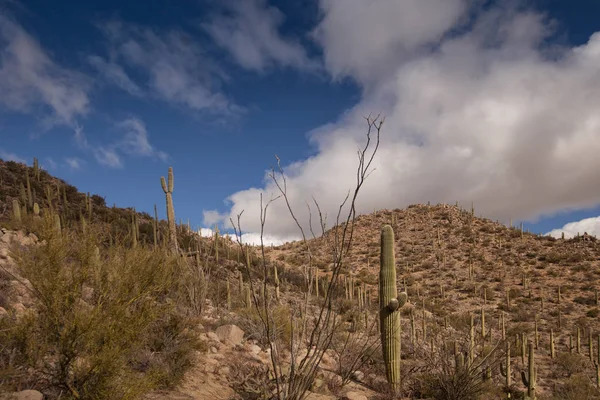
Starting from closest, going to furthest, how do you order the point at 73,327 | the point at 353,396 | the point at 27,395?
the point at 27,395
the point at 73,327
the point at 353,396

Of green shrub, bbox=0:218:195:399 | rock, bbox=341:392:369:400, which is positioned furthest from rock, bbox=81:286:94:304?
rock, bbox=341:392:369:400

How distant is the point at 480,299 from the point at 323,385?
19.6 m

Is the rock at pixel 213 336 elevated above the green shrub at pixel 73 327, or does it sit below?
below

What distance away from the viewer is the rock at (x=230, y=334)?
987cm

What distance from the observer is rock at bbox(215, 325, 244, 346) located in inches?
388

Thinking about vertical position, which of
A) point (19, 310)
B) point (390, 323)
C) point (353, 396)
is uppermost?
point (19, 310)

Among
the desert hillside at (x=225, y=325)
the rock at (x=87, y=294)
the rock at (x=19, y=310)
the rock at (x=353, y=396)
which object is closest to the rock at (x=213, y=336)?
the desert hillside at (x=225, y=325)

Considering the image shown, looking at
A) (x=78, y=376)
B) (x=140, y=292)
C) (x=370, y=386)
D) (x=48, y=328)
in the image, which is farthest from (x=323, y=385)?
(x=48, y=328)

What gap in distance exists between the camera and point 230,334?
9.98 metres

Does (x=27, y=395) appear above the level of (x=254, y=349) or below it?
above

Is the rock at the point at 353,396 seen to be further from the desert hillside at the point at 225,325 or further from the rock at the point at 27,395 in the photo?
the rock at the point at 27,395

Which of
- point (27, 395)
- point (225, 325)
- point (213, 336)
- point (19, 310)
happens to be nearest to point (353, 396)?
point (213, 336)

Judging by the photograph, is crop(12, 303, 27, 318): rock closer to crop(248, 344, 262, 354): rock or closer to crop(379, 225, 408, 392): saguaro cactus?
crop(248, 344, 262, 354): rock

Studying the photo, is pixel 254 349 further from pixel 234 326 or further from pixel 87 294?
pixel 87 294
